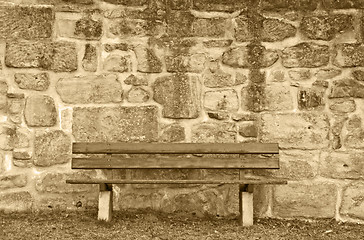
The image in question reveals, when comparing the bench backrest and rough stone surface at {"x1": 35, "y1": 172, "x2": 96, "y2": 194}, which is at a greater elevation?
the bench backrest

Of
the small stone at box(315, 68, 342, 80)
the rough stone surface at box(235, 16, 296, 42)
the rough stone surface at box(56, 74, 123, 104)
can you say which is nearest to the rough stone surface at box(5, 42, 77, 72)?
the rough stone surface at box(56, 74, 123, 104)

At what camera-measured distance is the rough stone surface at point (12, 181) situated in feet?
14.0

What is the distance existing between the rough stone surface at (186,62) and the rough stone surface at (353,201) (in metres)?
1.64

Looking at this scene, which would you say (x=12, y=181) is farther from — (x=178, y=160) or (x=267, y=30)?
(x=267, y=30)

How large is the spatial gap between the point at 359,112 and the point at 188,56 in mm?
1532

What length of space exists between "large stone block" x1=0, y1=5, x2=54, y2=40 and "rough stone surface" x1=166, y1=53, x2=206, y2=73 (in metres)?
1.08

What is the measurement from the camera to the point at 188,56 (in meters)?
4.30

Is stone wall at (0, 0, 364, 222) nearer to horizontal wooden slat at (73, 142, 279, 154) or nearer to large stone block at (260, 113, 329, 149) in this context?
large stone block at (260, 113, 329, 149)

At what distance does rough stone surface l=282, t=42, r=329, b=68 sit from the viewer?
4281 mm

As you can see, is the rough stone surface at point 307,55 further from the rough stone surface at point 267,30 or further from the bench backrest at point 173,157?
the bench backrest at point 173,157

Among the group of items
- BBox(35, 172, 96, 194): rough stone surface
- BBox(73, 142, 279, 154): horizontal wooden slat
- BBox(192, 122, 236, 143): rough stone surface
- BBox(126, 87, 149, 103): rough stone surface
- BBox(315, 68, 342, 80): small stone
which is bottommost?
BBox(35, 172, 96, 194): rough stone surface

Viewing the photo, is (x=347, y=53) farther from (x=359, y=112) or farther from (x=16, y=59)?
(x=16, y=59)

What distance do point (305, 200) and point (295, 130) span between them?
605mm

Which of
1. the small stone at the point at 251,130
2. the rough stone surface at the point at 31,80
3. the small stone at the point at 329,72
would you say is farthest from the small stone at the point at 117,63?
the small stone at the point at 329,72
